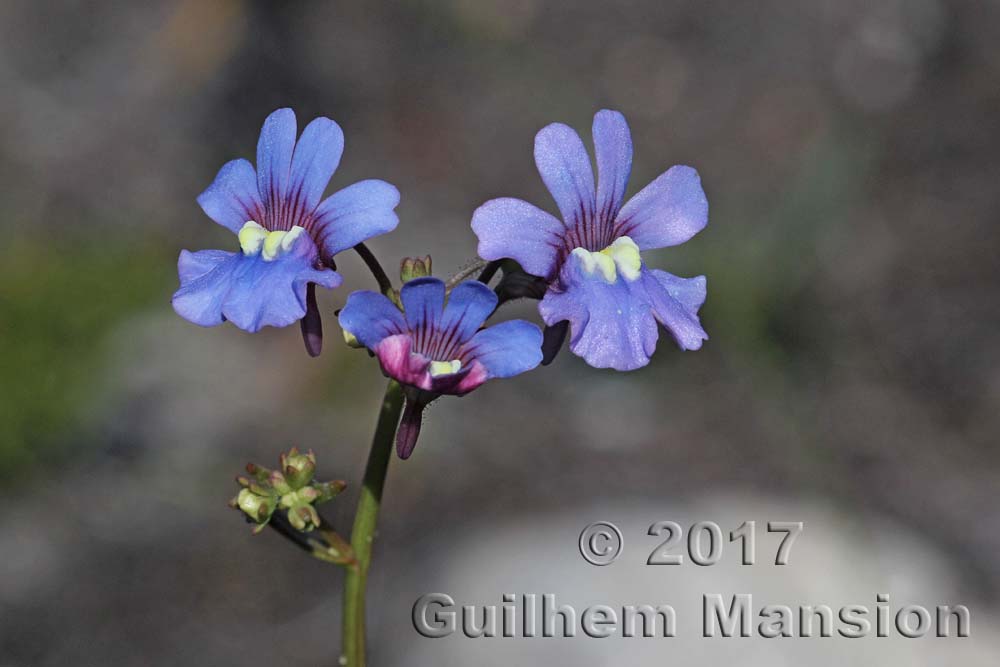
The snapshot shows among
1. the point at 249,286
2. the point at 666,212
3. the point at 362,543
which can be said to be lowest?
the point at 362,543

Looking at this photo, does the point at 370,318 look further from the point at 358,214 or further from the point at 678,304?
the point at 678,304

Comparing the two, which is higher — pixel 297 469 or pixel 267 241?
pixel 267 241

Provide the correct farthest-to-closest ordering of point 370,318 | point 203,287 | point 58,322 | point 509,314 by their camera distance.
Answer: point 509,314
point 58,322
point 203,287
point 370,318

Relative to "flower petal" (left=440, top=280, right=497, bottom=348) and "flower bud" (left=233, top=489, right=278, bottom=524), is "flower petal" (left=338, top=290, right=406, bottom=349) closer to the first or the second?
"flower petal" (left=440, top=280, right=497, bottom=348)

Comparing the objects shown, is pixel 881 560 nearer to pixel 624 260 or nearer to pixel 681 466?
pixel 681 466

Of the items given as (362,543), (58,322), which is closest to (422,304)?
(362,543)

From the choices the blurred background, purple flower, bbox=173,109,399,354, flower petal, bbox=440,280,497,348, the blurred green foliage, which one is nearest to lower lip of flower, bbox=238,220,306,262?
purple flower, bbox=173,109,399,354

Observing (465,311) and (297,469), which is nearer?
(465,311)
